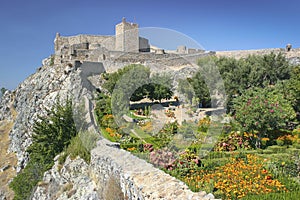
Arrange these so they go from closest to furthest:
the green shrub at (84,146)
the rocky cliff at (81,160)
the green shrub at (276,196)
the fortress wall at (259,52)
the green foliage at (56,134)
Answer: the green shrub at (276,196), the rocky cliff at (81,160), the green shrub at (84,146), the green foliage at (56,134), the fortress wall at (259,52)

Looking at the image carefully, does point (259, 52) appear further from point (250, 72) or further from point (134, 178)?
point (134, 178)

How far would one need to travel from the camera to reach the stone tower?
2908 cm

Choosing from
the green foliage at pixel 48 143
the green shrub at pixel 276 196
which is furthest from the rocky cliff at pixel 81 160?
the green shrub at pixel 276 196

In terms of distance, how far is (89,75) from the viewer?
26.6 meters

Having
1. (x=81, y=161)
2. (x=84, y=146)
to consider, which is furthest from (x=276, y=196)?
(x=84, y=146)

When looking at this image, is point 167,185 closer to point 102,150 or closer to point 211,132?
point 102,150

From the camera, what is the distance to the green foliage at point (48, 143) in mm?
15391

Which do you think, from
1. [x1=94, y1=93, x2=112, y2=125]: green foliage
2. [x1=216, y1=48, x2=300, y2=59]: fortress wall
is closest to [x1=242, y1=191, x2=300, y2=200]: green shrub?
[x1=94, y1=93, x2=112, y2=125]: green foliage

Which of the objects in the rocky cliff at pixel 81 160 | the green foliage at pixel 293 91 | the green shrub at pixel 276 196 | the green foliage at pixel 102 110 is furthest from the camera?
the green foliage at pixel 102 110

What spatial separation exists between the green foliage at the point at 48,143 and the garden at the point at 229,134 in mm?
1821

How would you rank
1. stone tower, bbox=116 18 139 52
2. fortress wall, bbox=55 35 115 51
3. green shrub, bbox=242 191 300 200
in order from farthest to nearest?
fortress wall, bbox=55 35 115 51 → stone tower, bbox=116 18 139 52 → green shrub, bbox=242 191 300 200

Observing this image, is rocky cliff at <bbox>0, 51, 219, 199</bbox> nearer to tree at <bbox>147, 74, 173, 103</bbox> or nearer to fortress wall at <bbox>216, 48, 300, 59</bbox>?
tree at <bbox>147, 74, 173, 103</bbox>

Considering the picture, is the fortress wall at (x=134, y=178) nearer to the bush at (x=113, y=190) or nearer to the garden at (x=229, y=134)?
the bush at (x=113, y=190)

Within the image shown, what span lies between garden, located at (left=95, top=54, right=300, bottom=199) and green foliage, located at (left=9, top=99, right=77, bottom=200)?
182 cm
